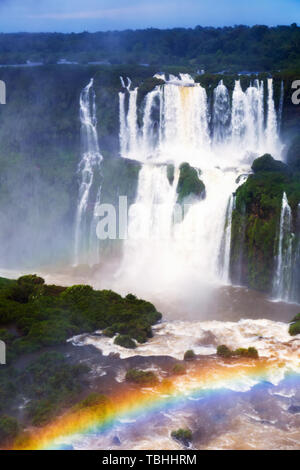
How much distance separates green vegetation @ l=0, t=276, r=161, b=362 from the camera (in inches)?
872

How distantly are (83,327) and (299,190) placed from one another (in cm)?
1234

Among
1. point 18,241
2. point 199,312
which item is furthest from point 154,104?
point 199,312

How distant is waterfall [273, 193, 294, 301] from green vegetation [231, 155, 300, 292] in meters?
0.22

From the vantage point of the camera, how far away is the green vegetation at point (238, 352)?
20.9 metres

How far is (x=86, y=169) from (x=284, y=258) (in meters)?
14.2

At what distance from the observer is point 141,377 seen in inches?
763

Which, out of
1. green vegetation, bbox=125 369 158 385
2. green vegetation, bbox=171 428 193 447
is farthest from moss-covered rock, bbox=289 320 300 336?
green vegetation, bbox=171 428 193 447

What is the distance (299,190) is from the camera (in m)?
28.6

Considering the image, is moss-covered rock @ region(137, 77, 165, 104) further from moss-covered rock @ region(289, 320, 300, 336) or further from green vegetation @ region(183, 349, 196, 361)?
green vegetation @ region(183, 349, 196, 361)

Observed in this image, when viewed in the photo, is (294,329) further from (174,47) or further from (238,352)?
(174,47)

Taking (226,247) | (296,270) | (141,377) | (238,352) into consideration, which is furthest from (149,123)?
(141,377)

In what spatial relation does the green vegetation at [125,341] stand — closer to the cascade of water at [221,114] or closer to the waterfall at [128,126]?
the waterfall at [128,126]
